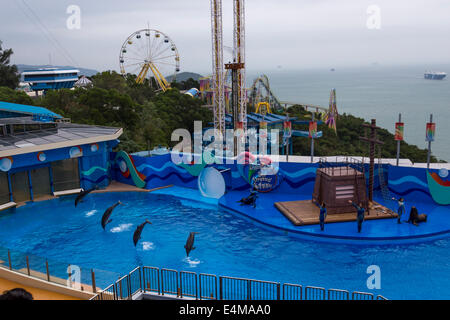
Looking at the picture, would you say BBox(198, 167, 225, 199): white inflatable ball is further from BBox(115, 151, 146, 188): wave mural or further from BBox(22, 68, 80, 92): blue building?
BBox(22, 68, 80, 92): blue building

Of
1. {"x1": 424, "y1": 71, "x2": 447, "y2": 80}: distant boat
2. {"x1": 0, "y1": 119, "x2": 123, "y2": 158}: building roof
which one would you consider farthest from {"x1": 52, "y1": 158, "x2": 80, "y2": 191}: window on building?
{"x1": 424, "y1": 71, "x2": 447, "y2": 80}: distant boat

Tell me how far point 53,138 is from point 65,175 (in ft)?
6.34

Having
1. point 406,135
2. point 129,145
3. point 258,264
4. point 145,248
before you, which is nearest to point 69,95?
point 129,145

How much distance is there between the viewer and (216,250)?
13445 mm

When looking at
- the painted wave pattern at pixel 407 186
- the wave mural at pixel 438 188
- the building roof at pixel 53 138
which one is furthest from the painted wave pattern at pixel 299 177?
the building roof at pixel 53 138

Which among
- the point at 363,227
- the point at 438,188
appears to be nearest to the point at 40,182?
the point at 363,227

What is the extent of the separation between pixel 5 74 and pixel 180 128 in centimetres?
2529

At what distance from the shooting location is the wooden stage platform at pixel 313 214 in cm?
1516

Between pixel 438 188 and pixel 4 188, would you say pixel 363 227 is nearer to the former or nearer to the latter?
pixel 438 188

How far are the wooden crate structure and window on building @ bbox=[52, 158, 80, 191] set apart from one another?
12.1 m

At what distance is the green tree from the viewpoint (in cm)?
4825

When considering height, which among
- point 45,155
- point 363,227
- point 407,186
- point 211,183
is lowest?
point 363,227

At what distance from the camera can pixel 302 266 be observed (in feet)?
40.4

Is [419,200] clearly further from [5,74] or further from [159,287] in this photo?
[5,74]
